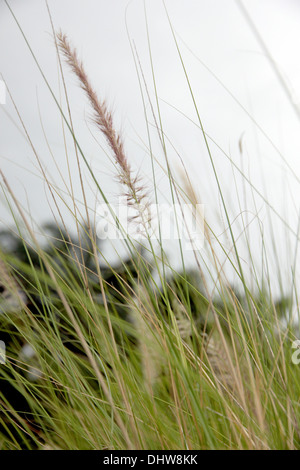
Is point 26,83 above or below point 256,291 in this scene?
above

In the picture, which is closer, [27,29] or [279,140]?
[279,140]

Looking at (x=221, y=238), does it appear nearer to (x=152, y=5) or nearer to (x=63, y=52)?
(x=63, y=52)

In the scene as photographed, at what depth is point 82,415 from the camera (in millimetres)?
917

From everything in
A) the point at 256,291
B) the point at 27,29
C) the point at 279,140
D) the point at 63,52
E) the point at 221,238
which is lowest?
the point at 256,291

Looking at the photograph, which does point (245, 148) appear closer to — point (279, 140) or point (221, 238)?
point (279, 140)

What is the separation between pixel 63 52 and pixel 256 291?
1.91ft
